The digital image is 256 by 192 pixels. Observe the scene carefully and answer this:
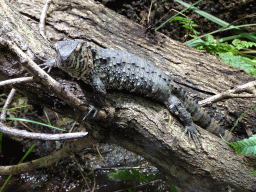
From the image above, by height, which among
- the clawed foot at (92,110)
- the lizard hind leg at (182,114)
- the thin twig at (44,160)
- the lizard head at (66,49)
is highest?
the lizard head at (66,49)

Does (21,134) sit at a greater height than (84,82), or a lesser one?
lesser

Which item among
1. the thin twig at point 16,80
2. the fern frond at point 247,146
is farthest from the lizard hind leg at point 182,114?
the thin twig at point 16,80

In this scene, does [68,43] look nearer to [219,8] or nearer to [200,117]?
[200,117]

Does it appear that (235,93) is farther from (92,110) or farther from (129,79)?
(92,110)

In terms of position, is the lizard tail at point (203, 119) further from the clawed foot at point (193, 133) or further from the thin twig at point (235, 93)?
the clawed foot at point (193, 133)

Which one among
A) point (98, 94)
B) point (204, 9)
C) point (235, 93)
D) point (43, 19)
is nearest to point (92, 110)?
point (98, 94)

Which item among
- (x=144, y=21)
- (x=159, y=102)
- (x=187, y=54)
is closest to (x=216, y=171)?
(x=159, y=102)

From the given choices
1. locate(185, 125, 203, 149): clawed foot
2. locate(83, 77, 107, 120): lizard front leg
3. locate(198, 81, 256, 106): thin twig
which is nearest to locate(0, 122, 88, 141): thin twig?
locate(83, 77, 107, 120): lizard front leg

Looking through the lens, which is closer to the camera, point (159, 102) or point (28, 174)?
point (159, 102)
